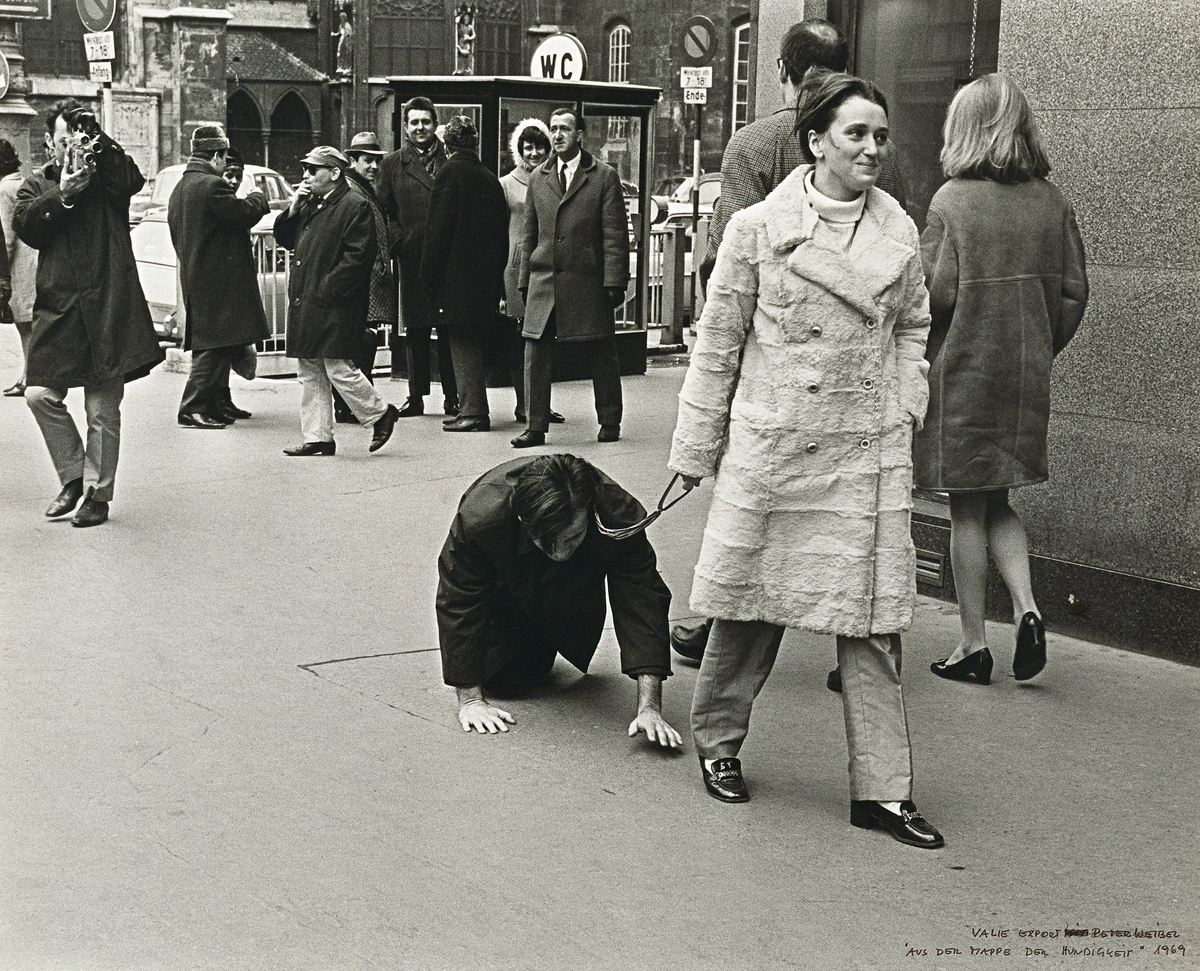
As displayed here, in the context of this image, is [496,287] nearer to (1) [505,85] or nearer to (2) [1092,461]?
(1) [505,85]

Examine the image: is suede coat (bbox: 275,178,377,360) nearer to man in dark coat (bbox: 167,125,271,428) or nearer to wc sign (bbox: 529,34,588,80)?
man in dark coat (bbox: 167,125,271,428)

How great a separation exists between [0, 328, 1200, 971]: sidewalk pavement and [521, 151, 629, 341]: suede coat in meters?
3.98

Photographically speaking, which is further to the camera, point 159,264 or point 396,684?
point 159,264

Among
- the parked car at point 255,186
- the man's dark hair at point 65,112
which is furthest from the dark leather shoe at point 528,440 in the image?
the parked car at point 255,186

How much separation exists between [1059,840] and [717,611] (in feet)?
3.65

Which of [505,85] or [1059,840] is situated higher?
[505,85]

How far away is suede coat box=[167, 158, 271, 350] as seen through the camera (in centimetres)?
1201

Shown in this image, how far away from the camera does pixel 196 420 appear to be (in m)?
12.3

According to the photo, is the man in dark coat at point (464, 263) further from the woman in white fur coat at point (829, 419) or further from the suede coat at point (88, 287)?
the woman in white fur coat at point (829, 419)

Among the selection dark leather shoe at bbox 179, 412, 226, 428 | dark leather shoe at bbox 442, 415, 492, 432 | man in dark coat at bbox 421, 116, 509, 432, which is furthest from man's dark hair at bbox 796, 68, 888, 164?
dark leather shoe at bbox 179, 412, 226, 428

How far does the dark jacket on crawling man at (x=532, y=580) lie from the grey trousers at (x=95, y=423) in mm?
3823

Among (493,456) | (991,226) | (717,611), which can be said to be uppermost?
(991,226)

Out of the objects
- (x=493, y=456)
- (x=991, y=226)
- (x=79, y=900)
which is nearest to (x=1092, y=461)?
(x=991, y=226)

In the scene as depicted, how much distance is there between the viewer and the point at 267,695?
5.95m
